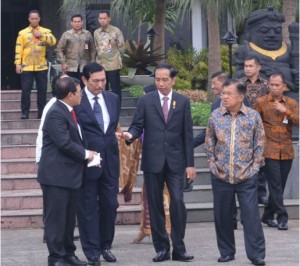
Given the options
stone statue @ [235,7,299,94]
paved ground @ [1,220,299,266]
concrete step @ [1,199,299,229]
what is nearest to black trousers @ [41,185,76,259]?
paved ground @ [1,220,299,266]

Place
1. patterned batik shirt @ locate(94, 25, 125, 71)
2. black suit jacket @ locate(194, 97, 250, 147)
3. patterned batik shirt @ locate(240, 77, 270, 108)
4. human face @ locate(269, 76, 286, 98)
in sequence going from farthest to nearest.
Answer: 1. patterned batik shirt @ locate(94, 25, 125, 71)
2. patterned batik shirt @ locate(240, 77, 270, 108)
3. human face @ locate(269, 76, 286, 98)
4. black suit jacket @ locate(194, 97, 250, 147)

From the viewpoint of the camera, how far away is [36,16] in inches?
636

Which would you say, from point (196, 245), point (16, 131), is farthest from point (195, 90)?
point (196, 245)

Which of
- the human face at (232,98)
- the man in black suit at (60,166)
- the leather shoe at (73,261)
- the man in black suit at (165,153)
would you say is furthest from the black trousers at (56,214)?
the human face at (232,98)

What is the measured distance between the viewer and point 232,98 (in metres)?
10.1

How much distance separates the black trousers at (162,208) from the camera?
1031cm

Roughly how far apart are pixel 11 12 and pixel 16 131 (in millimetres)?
9516

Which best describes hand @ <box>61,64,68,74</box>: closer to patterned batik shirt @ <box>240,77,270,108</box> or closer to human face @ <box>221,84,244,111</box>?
patterned batik shirt @ <box>240,77,270,108</box>

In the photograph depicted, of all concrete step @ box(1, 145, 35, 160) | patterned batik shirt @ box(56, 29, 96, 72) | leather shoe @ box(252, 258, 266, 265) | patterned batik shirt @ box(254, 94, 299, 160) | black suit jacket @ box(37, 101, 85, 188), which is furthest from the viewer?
patterned batik shirt @ box(56, 29, 96, 72)

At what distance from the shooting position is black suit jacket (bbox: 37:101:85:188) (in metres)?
9.63

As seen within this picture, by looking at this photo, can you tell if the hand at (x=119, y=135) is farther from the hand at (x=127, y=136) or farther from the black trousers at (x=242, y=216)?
the black trousers at (x=242, y=216)

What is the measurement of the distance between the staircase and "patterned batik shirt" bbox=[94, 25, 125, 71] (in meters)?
1.67

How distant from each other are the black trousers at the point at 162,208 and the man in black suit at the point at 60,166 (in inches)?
34.2

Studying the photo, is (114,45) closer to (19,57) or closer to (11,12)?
(19,57)
